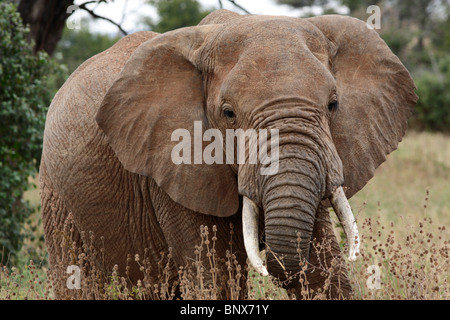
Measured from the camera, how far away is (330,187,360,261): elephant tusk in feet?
13.0

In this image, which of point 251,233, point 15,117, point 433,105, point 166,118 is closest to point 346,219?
point 251,233

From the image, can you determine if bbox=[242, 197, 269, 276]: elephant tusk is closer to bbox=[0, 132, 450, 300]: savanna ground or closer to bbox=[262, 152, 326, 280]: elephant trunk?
bbox=[262, 152, 326, 280]: elephant trunk

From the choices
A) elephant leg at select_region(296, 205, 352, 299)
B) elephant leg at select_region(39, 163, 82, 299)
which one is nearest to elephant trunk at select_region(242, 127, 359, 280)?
elephant leg at select_region(296, 205, 352, 299)

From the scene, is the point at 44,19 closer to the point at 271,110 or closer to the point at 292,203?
the point at 271,110

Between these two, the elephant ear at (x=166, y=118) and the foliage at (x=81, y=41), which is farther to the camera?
the foliage at (x=81, y=41)

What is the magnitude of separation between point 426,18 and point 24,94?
30.6 metres

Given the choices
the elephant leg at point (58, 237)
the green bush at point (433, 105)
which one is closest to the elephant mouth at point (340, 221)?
the elephant leg at point (58, 237)

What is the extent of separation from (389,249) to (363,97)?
5.20 ft

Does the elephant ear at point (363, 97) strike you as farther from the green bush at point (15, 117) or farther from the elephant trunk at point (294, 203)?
the green bush at point (15, 117)

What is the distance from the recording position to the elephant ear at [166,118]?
454 cm

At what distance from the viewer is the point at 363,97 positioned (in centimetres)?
466

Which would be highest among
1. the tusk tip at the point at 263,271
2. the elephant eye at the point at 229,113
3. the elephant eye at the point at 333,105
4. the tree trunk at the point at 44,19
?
the tree trunk at the point at 44,19

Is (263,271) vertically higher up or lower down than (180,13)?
lower down
